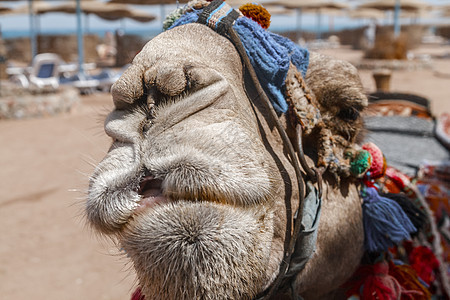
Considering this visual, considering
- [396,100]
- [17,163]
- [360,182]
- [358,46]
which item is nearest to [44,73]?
[17,163]

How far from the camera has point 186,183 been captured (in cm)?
128

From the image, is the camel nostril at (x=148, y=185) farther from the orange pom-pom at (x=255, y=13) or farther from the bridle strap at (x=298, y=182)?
the orange pom-pom at (x=255, y=13)

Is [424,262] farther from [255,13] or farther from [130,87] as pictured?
[130,87]

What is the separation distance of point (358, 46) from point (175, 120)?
1434 inches

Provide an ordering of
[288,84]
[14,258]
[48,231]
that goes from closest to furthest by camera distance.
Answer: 1. [288,84]
2. [14,258]
3. [48,231]

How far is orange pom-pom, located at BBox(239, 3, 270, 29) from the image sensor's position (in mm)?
1739

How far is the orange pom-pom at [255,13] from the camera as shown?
174cm

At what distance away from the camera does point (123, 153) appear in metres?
1.36

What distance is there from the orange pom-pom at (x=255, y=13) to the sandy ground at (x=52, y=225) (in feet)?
2.25

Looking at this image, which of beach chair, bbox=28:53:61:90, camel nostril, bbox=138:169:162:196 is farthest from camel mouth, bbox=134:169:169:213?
beach chair, bbox=28:53:61:90

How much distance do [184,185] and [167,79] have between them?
12.7 inches

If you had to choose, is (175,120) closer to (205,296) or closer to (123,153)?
(123,153)

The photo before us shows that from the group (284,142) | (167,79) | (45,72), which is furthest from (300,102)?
(45,72)

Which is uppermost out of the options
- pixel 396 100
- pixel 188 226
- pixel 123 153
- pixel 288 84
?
pixel 288 84
